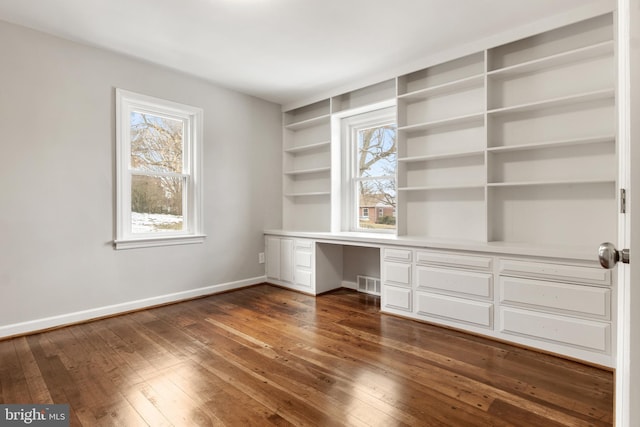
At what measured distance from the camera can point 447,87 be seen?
11.0 feet

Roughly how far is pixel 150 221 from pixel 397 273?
267 centimetres

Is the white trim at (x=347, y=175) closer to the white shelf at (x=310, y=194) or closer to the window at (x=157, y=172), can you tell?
the white shelf at (x=310, y=194)

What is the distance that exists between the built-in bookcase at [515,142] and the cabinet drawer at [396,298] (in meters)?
A: 0.66

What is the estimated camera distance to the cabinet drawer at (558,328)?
2.32 metres

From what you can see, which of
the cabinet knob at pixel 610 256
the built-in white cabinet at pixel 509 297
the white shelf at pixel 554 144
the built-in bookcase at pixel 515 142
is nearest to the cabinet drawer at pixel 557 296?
the built-in white cabinet at pixel 509 297

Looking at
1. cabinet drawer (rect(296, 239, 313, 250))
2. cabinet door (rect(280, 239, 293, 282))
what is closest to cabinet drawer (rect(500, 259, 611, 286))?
cabinet drawer (rect(296, 239, 313, 250))

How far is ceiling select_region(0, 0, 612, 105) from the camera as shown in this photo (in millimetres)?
2559

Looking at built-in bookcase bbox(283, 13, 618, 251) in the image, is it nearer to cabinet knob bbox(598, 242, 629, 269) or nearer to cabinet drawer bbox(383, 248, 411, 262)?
cabinet drawer bbox(383, 248, 411, 262)

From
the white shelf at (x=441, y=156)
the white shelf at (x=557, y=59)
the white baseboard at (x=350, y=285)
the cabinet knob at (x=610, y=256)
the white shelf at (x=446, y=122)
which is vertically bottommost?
the white baseboard at (x=350, y=285)

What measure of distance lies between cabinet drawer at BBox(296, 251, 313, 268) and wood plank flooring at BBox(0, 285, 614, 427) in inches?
42.2

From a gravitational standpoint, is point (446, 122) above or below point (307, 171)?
above

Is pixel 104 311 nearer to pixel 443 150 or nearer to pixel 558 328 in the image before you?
pixel 443 150

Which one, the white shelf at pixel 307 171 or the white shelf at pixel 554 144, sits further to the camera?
the white shelf at pixel 307 171

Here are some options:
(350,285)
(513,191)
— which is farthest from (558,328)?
(350,285)
